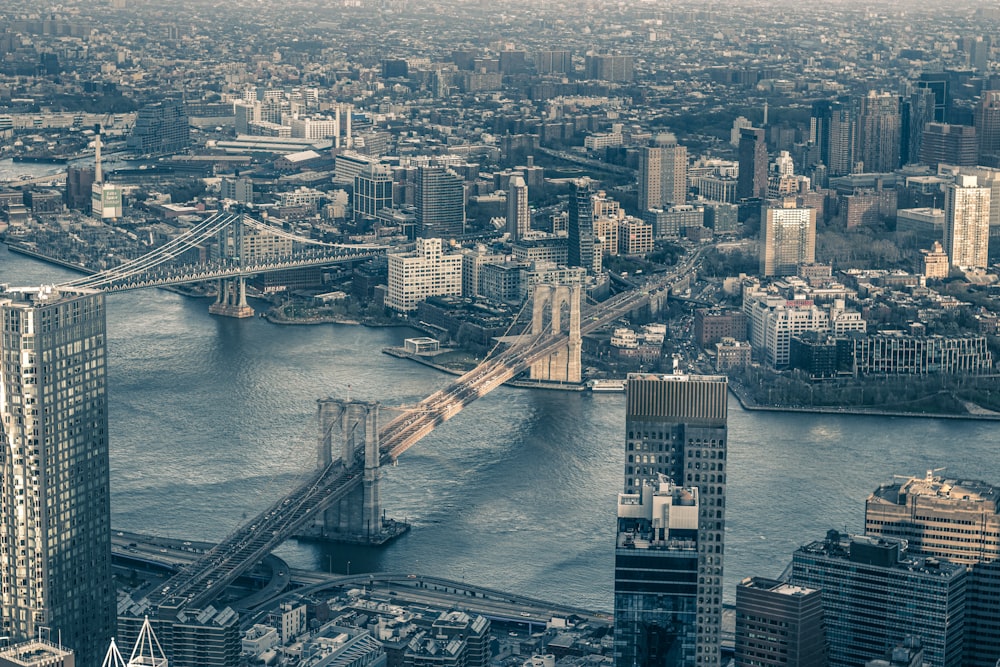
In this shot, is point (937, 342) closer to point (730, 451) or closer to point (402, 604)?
point (730, 451)

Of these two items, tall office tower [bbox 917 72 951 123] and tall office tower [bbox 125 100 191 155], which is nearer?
tall office tower [bbox 917 72 951 123]

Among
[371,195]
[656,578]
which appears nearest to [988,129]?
[371,195]

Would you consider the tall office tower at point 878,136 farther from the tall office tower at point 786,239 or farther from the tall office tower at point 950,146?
the tall office tower at point 786,239

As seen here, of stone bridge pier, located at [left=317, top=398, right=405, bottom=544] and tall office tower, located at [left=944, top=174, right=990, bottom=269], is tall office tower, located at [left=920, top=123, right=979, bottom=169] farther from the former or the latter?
stone bridge pier, located at [left=317, top=398, right=405, bottom=544]

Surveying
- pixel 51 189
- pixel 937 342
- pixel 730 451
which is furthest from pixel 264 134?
pixel 730 451

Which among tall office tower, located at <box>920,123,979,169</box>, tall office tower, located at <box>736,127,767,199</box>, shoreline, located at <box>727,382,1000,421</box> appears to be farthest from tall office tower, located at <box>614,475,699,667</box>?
tall office tower, located at <box>920,123,979,169</box>
